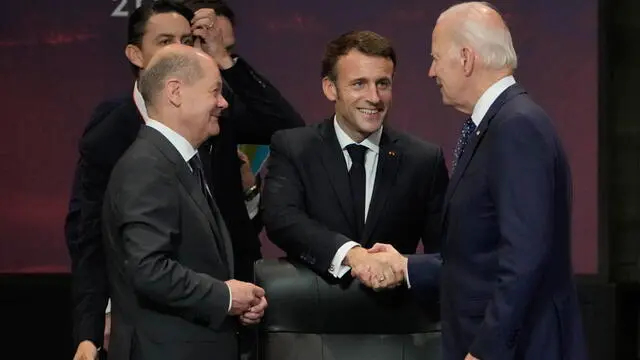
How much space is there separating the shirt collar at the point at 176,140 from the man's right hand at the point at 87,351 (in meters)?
0.71

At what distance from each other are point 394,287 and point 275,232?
1.46ft

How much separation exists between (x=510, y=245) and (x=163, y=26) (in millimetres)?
1473

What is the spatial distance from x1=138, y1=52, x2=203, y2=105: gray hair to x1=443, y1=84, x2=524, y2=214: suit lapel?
0.67m

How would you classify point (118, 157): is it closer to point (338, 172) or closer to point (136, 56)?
point (136, 56)

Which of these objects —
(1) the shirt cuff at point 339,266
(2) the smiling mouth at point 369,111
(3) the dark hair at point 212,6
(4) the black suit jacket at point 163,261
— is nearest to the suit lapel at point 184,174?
(4) the black suit jacket at point 163,261

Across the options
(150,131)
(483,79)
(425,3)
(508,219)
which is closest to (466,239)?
(508,219)

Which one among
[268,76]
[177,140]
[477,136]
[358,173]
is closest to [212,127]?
[177,140]

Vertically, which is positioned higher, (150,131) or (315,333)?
(150,131)

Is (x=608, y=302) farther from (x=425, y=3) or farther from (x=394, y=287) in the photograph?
(x=394, y=287)

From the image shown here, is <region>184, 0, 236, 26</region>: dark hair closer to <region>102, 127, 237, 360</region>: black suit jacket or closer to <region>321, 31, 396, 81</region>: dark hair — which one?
<region>321, 31, 396, 81</region>: dark hair

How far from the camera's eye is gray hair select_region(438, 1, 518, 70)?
2.69 meters

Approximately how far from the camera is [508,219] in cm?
254

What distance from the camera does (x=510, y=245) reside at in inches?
99.8

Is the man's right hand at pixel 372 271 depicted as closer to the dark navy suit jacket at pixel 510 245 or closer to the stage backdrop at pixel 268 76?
the dark navy suit jacket at pixel 510 245
